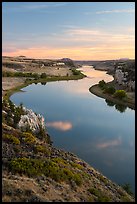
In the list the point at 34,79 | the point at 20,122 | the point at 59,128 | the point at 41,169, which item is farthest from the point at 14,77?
the point at 41,169

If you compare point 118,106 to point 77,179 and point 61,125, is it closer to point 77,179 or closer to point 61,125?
point 61,125

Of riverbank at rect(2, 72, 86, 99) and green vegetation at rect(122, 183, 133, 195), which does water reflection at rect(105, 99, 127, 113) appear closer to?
riverbank at rect(2, 72, 86, 99)

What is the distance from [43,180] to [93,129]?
22.9 metres

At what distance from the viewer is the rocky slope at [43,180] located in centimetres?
1410

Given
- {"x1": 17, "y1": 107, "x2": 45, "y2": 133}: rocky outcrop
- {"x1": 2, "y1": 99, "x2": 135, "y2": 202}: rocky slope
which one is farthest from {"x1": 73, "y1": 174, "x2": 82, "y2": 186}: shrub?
{"x1": 17, "y1": 107, "x2": 45, "y2": 133}: rocky outcrop

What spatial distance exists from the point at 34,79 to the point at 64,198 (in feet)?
256

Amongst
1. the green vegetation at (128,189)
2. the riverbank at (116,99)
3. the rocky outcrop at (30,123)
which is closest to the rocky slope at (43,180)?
the green vegetation at (128,189)

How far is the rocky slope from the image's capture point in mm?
14097

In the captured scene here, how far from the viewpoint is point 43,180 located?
16031 millimetres

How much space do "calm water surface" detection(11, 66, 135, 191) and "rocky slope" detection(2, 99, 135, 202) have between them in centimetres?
624

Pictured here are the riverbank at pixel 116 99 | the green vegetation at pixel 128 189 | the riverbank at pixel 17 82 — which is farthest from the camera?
the riverbank at pixel 17 82

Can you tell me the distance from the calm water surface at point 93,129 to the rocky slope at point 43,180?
6.24 metres

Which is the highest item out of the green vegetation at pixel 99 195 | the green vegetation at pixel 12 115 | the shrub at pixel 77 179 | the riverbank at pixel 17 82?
the riverbank at pixel 17 82

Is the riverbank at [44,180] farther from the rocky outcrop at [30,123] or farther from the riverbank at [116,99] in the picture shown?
the riverbank at [116,99]
